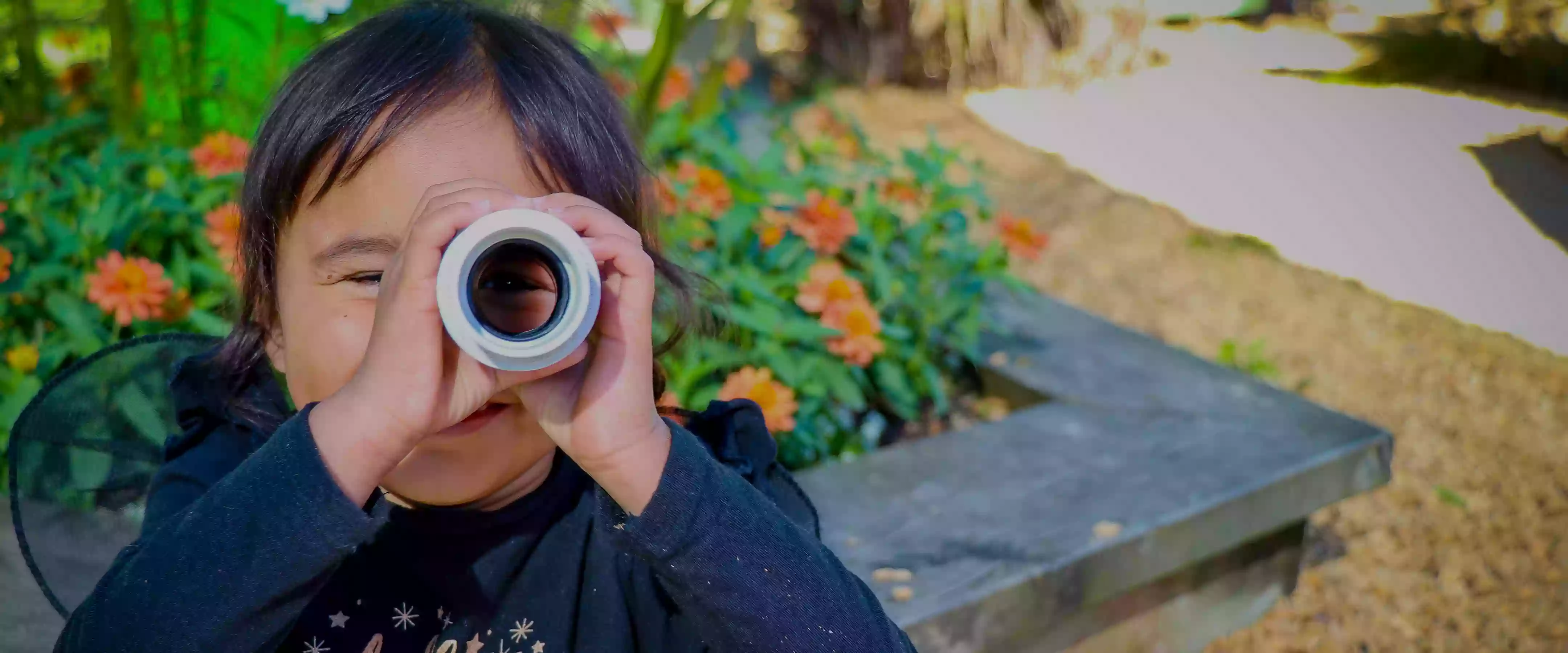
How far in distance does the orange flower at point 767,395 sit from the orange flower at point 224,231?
31.1 inches

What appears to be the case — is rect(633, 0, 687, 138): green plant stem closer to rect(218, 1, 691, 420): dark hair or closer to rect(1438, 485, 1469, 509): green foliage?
rect(218, 1, 691, 420): dark hair

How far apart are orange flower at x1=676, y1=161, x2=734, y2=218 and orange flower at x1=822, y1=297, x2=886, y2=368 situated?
364 millimetres

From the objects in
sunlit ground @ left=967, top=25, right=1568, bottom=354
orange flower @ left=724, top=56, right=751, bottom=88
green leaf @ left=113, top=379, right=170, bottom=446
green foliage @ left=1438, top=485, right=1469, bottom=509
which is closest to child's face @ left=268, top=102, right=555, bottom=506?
green leaf @ left=113, top=379, right=170, bottom=446

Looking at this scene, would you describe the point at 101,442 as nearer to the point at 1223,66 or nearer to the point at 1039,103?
the point at 1039,103

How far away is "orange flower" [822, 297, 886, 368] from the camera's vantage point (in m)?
2.11

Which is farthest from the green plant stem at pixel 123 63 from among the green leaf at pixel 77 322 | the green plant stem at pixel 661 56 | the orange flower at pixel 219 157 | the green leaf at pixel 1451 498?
the green leaf at pixel 1451 498

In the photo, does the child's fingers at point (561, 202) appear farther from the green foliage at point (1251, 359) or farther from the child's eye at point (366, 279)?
the green foliage at point (1251, 359)

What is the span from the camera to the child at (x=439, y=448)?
3.22 ft

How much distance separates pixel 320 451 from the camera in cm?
98

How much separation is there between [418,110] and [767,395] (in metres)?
0.90

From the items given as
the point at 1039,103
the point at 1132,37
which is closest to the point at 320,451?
the point at 1039,103

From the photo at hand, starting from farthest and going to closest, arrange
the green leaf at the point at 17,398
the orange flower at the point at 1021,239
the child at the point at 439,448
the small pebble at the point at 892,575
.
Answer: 1. the orange flower at the point at 1021,239
2. the green leaf at the point at 17,398
3. the small pebble at the point at 892,575
4. the child at the point at 439,448

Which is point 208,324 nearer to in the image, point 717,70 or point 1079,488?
point 1079,488

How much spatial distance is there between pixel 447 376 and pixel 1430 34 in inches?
248
